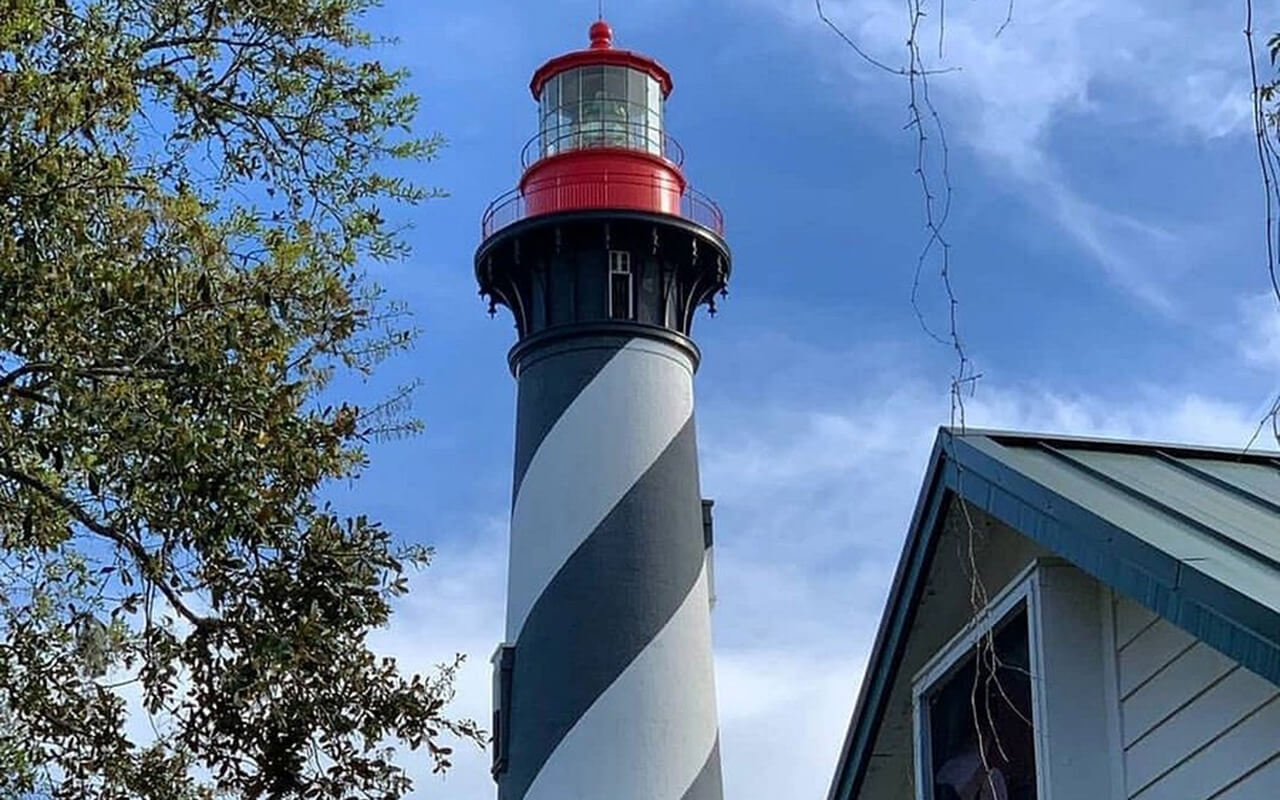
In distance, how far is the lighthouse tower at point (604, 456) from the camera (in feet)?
67.2

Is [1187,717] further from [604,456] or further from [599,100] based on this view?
[599,100]

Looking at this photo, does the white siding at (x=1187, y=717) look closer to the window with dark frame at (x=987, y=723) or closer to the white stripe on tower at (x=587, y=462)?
the window with dark frame at (x=987, y=723)

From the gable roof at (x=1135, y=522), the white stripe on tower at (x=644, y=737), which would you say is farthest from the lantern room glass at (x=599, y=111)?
the gable roof at (x=1135, y=522)

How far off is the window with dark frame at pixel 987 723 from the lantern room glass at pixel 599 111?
15.0 meters

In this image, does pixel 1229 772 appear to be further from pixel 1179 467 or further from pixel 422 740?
pixel 422 740

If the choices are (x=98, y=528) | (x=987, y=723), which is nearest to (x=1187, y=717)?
(x=987, y=723)

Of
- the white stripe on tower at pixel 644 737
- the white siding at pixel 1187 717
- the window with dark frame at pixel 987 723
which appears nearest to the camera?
the white siding at pixel 1187 717

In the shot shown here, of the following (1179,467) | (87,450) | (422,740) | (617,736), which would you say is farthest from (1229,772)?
(617,736)

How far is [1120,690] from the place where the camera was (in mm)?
7027

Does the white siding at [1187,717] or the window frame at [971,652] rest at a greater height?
the window frame at [971,652]

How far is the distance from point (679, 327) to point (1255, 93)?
18698mm

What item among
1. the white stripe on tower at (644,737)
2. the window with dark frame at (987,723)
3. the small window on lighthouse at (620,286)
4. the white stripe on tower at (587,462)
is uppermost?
the small window on lighthouse at (620,286)

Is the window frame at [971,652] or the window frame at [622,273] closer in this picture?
the window frame at [971,652]

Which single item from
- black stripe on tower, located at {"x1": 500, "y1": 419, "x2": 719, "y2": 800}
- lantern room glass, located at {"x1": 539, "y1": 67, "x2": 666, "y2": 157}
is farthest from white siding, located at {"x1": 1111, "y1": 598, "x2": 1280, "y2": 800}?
lantern room glass, located at {"x1": 539, "y1": 67, "x2": 666, "y2": 157}
